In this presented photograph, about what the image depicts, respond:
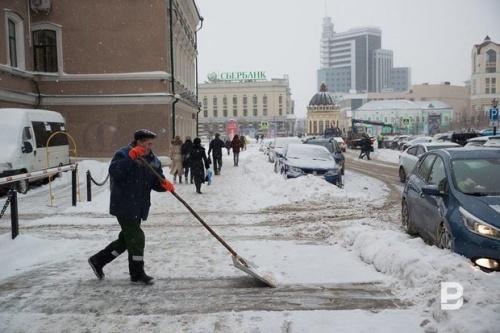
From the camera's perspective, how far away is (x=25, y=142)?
16.4m

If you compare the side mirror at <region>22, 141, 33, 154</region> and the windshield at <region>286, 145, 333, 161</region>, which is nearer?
the side mirror at <region>22, 141, 33, 154</region>

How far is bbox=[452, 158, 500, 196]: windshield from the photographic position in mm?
6938

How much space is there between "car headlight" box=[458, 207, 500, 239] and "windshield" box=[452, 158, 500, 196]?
2.25 ft

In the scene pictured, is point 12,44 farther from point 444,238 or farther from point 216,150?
point 444,238

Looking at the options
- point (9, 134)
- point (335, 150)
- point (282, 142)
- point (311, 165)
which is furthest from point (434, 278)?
point (282, 142)

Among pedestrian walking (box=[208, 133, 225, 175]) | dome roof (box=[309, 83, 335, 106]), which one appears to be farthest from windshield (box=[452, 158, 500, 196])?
dome roof (box=[309, 83, 335, 106])

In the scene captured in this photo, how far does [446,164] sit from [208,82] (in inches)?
4965

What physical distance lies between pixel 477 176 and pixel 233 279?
3.65m

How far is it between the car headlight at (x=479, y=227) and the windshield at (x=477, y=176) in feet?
2.25

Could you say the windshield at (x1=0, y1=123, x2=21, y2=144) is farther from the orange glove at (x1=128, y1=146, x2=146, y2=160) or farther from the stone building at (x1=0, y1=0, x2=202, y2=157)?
the orange glove at (x1=128, y1=146, x2=146, y2=160)

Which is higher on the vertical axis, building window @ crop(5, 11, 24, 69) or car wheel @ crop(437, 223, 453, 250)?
building window @ crop(5, 11, 24, 69)

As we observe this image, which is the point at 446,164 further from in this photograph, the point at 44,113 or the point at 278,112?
the point at 278,112

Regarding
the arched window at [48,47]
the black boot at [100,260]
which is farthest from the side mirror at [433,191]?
the arched window at [48,47]

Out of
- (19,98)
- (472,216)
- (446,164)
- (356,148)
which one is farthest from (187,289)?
(356,148)
